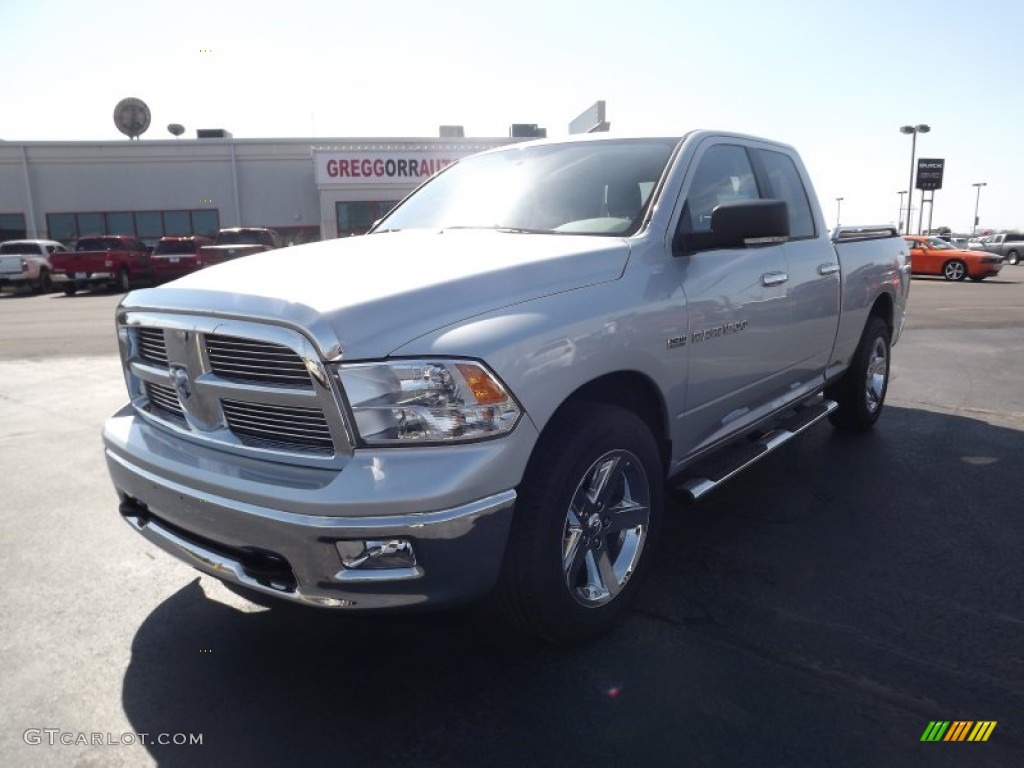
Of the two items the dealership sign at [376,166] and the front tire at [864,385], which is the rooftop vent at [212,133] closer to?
the dealership sign at [376,166]

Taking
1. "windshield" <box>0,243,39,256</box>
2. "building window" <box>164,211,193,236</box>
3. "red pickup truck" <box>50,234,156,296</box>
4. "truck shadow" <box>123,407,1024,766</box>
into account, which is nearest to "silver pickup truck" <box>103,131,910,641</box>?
"truck shadow" <box>123,407,1024,766</box>

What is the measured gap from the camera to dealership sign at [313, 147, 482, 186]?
96.5 feet

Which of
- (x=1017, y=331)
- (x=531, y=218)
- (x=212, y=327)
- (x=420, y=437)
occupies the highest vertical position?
(x=531, y=218)

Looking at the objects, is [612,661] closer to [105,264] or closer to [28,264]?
[105,264]

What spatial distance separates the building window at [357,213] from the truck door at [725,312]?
90.1ft

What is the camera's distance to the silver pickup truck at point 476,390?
228 cm

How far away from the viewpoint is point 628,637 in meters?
2.98

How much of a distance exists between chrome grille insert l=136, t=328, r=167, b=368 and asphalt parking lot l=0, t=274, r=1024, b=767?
3.56 ft

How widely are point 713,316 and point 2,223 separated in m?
35.4

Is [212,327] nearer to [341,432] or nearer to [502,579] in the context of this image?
[341,432]

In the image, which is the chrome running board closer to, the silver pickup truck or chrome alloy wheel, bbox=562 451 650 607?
the silver pickup truck

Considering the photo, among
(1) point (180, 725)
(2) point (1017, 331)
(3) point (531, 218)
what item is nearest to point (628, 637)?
(1) point (180, 725)

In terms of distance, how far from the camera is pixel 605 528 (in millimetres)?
2951

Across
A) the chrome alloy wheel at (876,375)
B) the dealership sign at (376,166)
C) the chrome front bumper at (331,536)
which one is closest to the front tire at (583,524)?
the chrome front bumper at (331,536)
